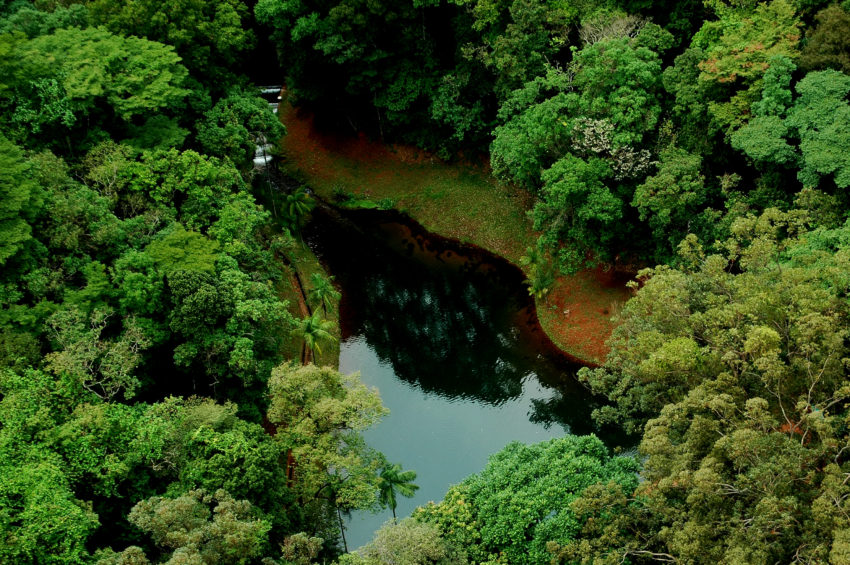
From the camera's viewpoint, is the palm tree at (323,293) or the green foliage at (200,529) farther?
the palm tree at (323,293)

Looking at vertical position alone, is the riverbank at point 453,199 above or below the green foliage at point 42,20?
below

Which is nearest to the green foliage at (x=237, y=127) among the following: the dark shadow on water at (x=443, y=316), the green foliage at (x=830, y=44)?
the dark shadow on water at (x=443, y=316)

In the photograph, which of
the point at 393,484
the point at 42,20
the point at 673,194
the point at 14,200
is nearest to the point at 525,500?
the point at 393,484

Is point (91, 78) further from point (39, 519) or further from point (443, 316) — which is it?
point (443, 316)

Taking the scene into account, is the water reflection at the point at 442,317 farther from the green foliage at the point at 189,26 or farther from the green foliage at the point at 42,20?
the green foliage at the point at 42,20

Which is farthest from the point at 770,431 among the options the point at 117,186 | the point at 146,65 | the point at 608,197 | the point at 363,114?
the point at 363,114

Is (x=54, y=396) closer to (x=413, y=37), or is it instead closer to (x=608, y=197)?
(x=608, y=197)
